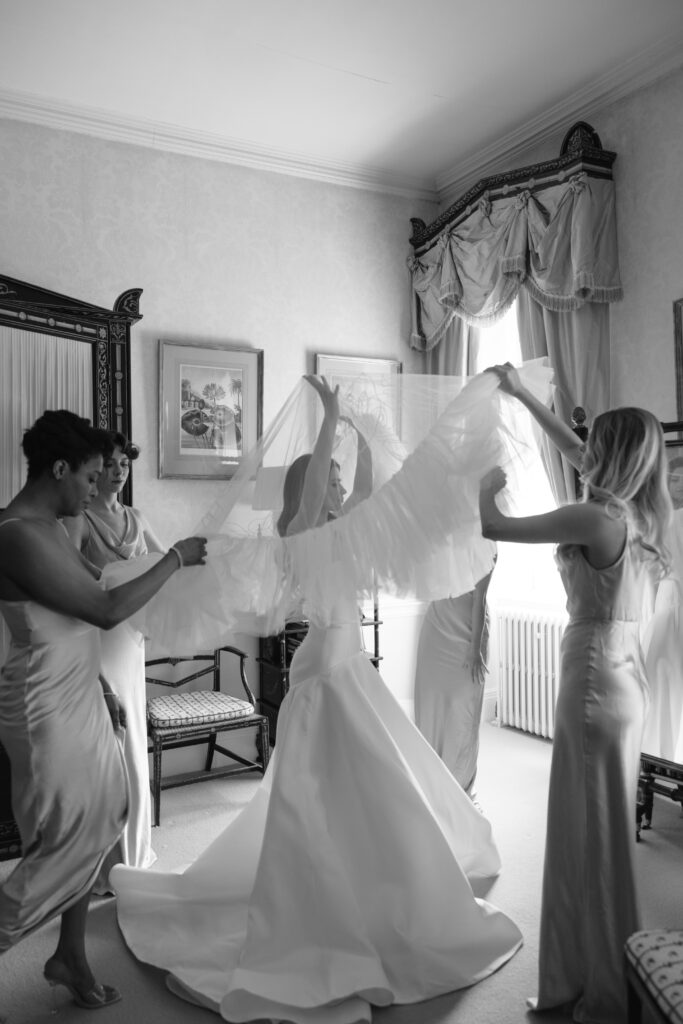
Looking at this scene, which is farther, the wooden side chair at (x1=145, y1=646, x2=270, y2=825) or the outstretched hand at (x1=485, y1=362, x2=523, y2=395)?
the wooden side chair at (x1=145, y1=646, x2=270, y2=825)

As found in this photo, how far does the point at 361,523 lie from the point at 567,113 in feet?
10.7

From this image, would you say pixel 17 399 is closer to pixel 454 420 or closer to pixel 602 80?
pixel 454 420

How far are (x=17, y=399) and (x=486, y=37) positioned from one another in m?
2.79

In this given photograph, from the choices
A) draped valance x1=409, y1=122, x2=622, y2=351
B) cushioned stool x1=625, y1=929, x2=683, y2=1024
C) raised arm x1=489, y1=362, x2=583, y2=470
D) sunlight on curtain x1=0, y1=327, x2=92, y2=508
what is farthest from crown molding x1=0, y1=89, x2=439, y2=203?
cushioned stool x1=625, y1=929, x2=683, y2=1024

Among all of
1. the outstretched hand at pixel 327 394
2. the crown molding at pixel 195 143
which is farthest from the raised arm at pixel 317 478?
the crown molding at pixel 195 143

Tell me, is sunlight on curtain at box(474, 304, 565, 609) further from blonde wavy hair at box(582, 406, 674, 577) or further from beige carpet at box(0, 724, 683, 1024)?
blonde wavy hair at box(582, 406, 674, 577)

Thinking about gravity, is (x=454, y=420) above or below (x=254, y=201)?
below

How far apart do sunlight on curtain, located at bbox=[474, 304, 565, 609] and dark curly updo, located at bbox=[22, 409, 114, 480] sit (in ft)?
11.0

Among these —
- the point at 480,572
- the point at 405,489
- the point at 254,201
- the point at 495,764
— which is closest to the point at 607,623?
the point at 480,572

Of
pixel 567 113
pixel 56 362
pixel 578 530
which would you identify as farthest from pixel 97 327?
pixel 578 530

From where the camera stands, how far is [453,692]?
3766 mm

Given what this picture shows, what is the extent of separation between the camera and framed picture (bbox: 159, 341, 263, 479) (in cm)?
474

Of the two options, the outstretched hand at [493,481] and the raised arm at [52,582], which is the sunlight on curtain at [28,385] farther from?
the outstretched hand at [493,481]

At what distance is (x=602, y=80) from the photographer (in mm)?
4215
